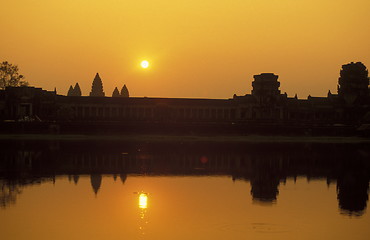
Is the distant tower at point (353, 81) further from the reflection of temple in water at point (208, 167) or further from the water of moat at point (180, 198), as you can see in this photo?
the water of moat at point (180, 198)

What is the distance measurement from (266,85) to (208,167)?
87.2 meters

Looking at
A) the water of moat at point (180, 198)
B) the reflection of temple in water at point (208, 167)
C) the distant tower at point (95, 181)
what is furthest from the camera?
the reflection of temple in water at point (208, 167)

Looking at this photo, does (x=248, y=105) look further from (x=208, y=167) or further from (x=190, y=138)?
(x=208, y=167)

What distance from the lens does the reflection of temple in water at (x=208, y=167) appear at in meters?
34.6

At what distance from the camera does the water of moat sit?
22891 mm

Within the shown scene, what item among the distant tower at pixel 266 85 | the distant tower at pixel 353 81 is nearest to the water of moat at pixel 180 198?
the distant tower at pixel 266 85

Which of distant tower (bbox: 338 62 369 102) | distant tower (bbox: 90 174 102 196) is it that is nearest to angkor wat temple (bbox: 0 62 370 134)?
distant tower (bbox: 338 62 369 102)

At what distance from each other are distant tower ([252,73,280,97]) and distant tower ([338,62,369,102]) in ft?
52.1

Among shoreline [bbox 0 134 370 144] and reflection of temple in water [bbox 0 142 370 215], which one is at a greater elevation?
shoreline [bbox 0 134 370 144]

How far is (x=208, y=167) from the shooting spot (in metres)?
45.3

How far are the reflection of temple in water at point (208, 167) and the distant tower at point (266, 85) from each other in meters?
71.0

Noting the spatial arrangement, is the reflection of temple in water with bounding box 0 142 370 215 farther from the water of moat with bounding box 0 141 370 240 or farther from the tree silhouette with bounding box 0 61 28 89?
the tree silhouette with bounding box 0 61 28 89

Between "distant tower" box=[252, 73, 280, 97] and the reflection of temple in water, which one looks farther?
"distant tower" box=[252, 73, 280, 97]

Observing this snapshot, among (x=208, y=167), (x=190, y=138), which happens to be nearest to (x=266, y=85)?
(x=190, y=138)
